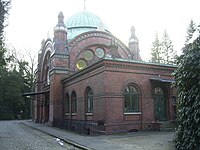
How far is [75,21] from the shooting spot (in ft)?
128

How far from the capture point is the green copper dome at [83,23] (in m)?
37.5

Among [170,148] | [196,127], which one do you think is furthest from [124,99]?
[196,127]

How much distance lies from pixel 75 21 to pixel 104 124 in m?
23.1

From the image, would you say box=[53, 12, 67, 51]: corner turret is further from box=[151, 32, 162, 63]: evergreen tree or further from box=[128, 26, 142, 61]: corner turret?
box=[151, 32, 162, 63]: evergreen tree

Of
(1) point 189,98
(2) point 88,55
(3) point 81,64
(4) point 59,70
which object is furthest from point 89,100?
(1) point 189,98

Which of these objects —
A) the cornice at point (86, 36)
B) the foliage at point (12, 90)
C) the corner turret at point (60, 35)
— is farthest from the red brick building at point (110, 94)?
the foliage at point (12, 90)

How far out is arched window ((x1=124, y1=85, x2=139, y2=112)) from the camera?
20781 mm

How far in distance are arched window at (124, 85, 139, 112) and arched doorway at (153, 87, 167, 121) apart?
1.97 meters

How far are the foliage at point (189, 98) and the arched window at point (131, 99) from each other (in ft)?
29.2

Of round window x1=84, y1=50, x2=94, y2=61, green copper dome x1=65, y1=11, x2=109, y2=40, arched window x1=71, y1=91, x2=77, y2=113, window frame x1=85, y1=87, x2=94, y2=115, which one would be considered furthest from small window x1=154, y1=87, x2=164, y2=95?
green copper dome x1=65, y1=11, x2=109, y2=40

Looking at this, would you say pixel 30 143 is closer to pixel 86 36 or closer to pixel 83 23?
pixel 86 36

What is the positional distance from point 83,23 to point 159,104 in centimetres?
1998

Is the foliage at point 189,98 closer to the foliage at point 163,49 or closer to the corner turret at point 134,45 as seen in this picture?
the corner turret at point 134,45

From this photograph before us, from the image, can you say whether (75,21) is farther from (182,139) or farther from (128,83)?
(182,139)
